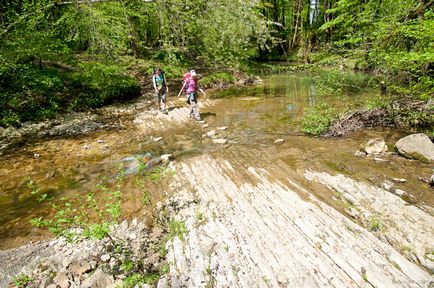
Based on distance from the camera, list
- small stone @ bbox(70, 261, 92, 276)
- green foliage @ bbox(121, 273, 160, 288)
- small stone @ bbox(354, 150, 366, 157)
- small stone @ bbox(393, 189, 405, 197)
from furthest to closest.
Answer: small stone @ bbox(354, 150, 366, 157) → small stone @ bbox(393, 189, 405, 197) → small stone @ bbox(70, 261, 92, 276) → green foliage @ bbox(121, 273, 160, 288)

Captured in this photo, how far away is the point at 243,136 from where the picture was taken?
9.15m

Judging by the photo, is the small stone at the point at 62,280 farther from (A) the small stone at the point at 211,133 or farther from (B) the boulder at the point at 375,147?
(B) the boulder at the point at 375,147

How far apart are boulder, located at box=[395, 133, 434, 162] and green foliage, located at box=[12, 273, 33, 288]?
7808 millimetres

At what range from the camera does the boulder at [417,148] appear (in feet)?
20.7

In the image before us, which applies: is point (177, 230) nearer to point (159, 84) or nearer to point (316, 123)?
point (316, 123)

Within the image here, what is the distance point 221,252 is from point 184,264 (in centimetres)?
55

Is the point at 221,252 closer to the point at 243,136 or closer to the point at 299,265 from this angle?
the point at 299,265

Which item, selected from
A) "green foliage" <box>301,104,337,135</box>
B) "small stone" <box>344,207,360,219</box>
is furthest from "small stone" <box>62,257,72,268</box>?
"green foliage" <box>301,104,337,135</box>

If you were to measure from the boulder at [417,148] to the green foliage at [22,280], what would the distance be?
25.6 feet

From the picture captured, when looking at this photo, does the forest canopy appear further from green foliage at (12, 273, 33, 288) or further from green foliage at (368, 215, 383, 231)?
green foliage at (12, 273, 33, 288)

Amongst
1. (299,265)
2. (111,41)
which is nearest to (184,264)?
(299,265)

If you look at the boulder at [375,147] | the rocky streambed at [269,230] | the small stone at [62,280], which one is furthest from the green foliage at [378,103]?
the small stone at [62,280]

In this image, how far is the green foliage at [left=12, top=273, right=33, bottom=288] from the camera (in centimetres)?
377

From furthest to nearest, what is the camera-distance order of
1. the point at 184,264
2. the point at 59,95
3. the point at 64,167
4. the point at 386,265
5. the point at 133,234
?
the point at 59,95 → the point at 64,167 → the point at 133,234 → the point at 184,264 → the point at 386,265
